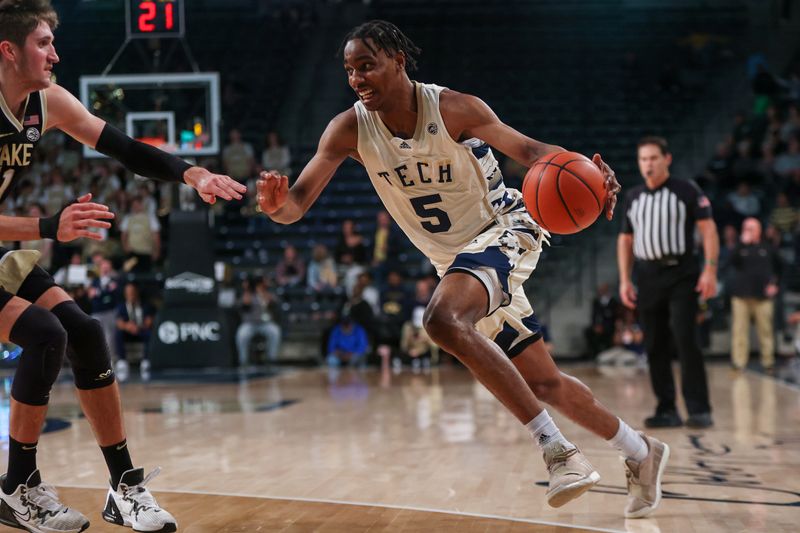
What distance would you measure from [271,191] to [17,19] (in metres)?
1.09

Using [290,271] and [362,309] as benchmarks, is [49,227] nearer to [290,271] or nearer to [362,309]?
[362,309]

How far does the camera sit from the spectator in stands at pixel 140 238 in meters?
14.6

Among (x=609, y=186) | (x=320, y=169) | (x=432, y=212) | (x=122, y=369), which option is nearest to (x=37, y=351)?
(x=320, y=169)

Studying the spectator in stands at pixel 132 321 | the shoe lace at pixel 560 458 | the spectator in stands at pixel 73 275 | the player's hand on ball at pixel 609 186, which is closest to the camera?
the shoe lace at pixel 560 458

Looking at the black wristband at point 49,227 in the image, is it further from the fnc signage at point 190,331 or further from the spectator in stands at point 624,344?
the spectator in stands at point 624,344

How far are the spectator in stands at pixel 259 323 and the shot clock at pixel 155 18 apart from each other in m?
3.92

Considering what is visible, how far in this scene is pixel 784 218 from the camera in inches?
583

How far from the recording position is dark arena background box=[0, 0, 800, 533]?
4805 mm

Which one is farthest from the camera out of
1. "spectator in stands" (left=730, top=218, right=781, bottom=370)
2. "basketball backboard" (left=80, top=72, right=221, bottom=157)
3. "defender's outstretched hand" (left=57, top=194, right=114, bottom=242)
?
"spectator in stands" (left=730, top=218, right=781, bottom=370)

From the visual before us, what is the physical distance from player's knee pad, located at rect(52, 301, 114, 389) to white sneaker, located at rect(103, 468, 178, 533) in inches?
15.0

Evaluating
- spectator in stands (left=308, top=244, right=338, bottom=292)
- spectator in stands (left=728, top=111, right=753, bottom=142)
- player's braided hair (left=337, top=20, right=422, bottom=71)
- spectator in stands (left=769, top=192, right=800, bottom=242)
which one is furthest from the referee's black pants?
spectator in stands (left=728, top=111, right=753, bottom=142)

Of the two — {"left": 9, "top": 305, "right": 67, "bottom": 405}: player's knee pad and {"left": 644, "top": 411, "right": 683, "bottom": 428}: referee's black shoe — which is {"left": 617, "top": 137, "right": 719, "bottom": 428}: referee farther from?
{"left": 9, "top": 305, "right": 67, "bottom": 405}: player's knee pad

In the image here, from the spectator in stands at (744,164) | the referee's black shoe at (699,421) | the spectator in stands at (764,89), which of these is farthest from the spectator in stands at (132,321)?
the spectator in stands at (764,89)

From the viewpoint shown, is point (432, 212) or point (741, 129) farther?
point (741, 129)
